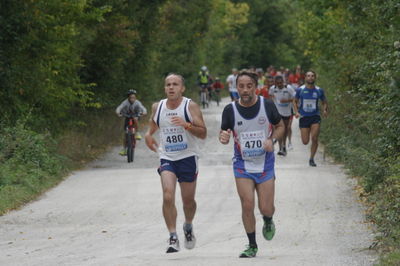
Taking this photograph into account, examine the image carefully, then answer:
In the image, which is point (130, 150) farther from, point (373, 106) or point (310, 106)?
point (373, 106)

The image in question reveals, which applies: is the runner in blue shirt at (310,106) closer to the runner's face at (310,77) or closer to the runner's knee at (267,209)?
the runner's face at (310,77)

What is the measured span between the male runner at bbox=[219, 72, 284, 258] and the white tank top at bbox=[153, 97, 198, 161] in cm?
59

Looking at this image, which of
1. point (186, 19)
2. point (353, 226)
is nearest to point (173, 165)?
point (353, 226)

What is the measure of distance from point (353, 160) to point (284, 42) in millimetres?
74488

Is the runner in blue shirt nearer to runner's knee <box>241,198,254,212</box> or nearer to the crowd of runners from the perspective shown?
the crowd of runners

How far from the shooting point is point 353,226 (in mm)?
11914

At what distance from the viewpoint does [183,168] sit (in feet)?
32.7

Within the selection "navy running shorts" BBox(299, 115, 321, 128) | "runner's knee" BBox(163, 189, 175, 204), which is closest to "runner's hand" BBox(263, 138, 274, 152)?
"runner's knee" BBox(163, 189, 175, 204)

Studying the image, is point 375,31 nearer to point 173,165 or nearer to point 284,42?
point 173,165

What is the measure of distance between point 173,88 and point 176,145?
62cm

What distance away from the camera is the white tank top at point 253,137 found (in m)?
9.38

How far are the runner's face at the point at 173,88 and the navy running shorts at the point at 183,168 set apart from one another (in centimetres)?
70

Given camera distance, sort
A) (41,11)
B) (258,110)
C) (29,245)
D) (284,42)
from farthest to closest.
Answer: (284,42) → (41,11) → (29,245) → (258,110)

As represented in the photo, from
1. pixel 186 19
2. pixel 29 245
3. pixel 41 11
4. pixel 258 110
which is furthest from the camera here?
pixel 186 19
